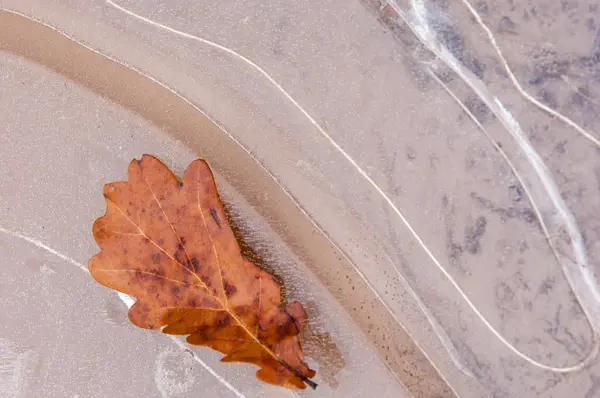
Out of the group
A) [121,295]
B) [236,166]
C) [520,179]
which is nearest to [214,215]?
[236,166]

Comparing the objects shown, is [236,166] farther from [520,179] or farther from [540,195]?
[540,195]

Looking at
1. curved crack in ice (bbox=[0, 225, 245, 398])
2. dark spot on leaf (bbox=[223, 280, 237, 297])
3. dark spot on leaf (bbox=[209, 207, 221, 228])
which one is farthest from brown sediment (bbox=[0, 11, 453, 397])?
curved crack in ice (bbox=[0, 225, 245, 398])

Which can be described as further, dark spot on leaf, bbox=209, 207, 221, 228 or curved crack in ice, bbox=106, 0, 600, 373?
dark spot on leaf, bbox=209, 207, 221, 228

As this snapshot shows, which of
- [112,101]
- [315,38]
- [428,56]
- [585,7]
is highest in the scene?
[112,101]

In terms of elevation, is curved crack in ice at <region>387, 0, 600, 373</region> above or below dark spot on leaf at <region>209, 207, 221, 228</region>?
below

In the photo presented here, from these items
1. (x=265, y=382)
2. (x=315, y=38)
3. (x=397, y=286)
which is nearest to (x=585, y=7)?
(x=315, y=38)

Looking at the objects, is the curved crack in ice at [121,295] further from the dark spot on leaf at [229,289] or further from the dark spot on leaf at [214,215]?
the dark spot on leaf at [214,215]

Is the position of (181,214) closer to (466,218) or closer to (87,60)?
(87,60)

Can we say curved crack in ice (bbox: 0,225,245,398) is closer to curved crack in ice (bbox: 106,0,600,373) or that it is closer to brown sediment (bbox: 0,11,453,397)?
brown sediment (bbox: 0,11,453,397)
